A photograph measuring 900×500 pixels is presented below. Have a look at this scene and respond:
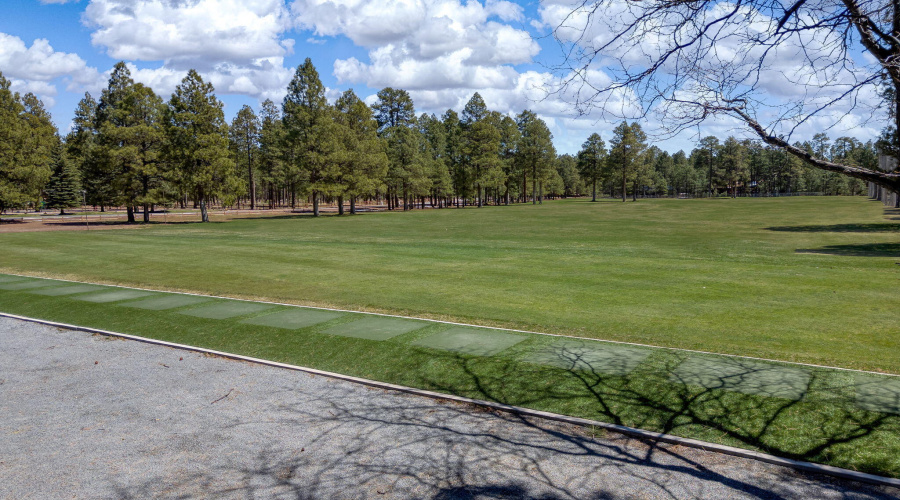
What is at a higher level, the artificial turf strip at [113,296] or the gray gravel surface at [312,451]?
the artificial turf strip at [113,296]

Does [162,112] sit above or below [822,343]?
above

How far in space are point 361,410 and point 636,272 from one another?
1313 centimetres

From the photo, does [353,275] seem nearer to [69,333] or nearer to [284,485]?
[69,333]

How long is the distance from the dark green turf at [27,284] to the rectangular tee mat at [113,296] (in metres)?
3.31

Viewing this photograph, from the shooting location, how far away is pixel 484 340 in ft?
32.8

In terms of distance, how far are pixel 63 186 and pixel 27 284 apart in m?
74.2

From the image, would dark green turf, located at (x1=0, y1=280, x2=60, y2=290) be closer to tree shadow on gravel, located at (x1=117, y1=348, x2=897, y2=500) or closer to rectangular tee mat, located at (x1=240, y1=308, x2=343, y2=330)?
rectangular tee mat, located at (x1=240, y1=308, x2=343, y2=330)

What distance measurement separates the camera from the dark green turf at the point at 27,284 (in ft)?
55.9

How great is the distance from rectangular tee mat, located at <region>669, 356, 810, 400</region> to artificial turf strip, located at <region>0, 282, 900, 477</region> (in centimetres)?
14

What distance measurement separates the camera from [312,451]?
603cm

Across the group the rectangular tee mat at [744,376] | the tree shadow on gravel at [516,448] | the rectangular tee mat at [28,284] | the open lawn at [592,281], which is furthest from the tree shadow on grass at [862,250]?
the rectangular tee mat at [28,284]

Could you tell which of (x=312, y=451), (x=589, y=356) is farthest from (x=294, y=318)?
(x=589, y=356)

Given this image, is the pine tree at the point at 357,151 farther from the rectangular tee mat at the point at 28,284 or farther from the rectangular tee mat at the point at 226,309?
the rectangular tee mat at the point at 226,309

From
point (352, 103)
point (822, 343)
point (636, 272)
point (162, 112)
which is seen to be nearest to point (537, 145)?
point (352, 103)
